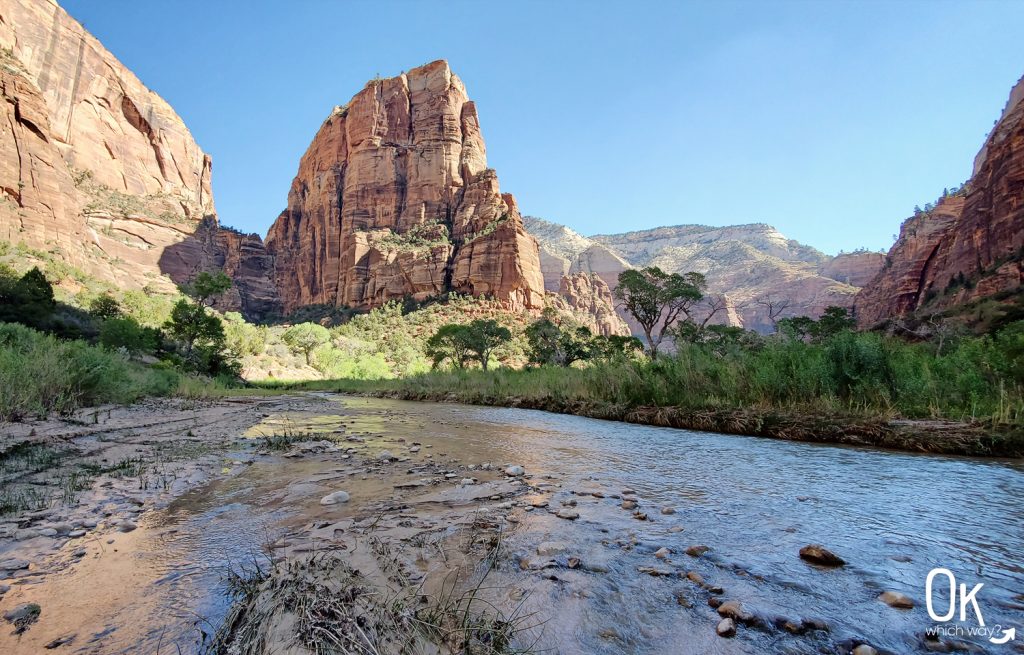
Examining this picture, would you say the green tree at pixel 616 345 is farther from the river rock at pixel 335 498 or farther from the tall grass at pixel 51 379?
the river rock at pixel 335 498

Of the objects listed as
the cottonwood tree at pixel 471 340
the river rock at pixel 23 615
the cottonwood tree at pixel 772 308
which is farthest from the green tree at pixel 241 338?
the river rock at pixel 23 615

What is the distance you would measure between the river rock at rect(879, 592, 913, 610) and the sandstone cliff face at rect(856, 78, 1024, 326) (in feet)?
190

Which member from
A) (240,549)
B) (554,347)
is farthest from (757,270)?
(240,549)

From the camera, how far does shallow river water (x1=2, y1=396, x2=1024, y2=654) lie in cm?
183

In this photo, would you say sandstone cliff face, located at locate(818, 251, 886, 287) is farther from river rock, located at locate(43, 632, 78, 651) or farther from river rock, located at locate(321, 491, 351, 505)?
river rock, located at locate(43, 632, 78, 651)

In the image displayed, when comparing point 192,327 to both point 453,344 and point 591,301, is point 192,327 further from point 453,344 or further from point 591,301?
point 591,301

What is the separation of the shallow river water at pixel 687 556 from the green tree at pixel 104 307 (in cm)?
4616

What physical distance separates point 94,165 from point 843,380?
125848 mm

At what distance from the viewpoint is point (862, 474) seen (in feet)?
16.1

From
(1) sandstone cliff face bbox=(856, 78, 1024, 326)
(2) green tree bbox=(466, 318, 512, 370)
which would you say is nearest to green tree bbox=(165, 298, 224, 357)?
(2) green tree bbox=(466, 318, 512, 370)

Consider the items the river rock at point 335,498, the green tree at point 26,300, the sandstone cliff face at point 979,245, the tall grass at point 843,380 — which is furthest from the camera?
the sandstone cliff face at point 979,245

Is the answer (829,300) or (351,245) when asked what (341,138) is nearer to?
(351,245)

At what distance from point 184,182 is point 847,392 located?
14766cm

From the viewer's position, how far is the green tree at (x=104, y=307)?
3759cm
